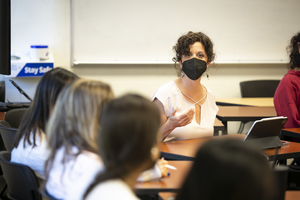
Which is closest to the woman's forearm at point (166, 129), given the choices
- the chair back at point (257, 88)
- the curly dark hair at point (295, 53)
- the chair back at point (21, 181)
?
the chair back at point (21, 181)

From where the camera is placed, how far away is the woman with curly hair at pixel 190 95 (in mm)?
2059

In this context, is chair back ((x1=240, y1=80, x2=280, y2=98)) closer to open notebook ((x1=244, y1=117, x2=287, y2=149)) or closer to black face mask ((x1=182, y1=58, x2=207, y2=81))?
black face mask ((x1=182, y1=58, x2=207, y2=81))

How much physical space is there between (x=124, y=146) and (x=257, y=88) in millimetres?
4128

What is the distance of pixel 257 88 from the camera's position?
4523mm

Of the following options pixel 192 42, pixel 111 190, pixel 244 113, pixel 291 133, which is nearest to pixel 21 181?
pixel 111 190

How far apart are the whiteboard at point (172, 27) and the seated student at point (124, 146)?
3704mm

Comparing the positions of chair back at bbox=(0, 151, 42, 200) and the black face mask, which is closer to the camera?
chair back at bbox=(0, 151, 42, 200)

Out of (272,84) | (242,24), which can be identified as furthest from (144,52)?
(272,84)

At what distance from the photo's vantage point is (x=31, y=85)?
13.9 feet

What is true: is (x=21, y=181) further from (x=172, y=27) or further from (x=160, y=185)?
(x=172, y=27)

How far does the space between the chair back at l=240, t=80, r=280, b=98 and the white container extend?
9.23ft

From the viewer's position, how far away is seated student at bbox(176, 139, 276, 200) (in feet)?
1.66

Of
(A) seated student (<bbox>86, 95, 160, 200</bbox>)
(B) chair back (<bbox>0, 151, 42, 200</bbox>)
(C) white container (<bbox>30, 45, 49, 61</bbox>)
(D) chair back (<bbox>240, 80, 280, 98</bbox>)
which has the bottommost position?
(B) chair back (<bbox>0, 151, 42, 200</bbox>)

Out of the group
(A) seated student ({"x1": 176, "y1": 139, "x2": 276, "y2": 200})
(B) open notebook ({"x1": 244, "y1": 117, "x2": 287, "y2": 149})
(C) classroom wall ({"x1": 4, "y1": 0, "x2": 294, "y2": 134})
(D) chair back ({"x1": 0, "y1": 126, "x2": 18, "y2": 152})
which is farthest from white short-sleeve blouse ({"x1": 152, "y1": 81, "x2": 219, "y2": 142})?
(C) classroom wall ({"x1": 4, "y1": 0, "x2": 294, "y2": 134})
